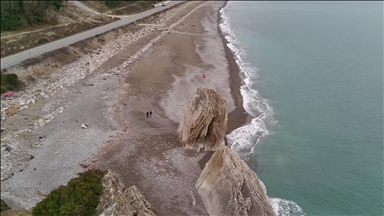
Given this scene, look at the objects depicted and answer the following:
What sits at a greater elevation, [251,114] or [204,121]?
[204,121]

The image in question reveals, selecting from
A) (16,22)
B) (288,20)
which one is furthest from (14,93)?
(288,20)

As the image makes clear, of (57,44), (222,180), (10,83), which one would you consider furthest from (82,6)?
(222,180)

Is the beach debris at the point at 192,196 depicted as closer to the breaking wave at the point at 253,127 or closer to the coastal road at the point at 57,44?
the breaking wave at the point at 253,127

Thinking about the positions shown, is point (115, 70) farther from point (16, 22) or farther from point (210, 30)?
point (210, 30)

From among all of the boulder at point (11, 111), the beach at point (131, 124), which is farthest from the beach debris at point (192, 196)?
the boulder at point (11, 111)

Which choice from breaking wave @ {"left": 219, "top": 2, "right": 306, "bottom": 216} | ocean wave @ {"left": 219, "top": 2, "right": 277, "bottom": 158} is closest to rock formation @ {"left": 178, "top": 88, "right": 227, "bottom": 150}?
ocean wave @ {"left": 219, "top": 2, "right": 277, "bottom": 158}

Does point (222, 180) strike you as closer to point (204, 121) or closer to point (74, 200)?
point (204, 121)

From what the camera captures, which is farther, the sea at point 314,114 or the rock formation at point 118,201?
the sea at point 314,114
